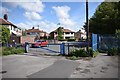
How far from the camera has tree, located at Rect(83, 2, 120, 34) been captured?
31.0 m

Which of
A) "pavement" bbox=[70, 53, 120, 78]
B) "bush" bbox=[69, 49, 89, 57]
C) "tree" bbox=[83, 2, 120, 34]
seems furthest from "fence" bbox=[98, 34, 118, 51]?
"pavement" bbox=[70, 53, 120, 78]

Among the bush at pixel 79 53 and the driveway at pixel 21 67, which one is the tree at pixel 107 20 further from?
the driveway at pixel 21 67

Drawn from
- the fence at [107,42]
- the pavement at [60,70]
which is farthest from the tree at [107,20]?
the pavement at [60,70]

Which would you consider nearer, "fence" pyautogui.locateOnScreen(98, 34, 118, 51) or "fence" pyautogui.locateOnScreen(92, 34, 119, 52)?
"fence" pyautogui.locateOnScreen(98, 34, 118, 51)

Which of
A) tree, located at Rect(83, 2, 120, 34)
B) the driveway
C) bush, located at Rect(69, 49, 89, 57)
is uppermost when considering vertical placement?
tree, located at Rect(83, 2, 120, 34)

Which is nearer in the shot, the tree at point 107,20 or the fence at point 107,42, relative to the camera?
the fence at point 107,42

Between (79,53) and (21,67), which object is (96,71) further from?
(79,53)

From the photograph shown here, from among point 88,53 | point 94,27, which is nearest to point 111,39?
point 88,53

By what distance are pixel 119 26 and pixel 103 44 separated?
8931 mm

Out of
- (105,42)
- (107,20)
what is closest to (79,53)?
(105,42)

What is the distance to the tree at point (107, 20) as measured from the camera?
102 feet

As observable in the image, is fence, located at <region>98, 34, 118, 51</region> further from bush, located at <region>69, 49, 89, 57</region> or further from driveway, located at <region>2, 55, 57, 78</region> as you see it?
driveway, located at <region>2, 55, 57, 78</region>

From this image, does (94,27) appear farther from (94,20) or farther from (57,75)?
(57,75)

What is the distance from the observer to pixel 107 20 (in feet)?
104
